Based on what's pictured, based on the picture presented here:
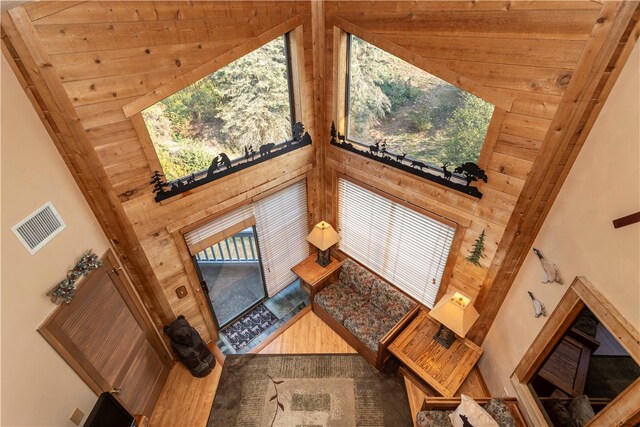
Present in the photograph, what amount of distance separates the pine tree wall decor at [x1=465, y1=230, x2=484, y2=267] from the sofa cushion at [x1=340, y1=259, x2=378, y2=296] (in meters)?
1.48

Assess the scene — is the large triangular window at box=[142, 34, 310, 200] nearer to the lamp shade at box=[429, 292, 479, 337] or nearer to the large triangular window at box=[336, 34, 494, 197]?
the large triangular window at box=[336, 34, 494, 197]

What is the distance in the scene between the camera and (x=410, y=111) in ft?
11.4

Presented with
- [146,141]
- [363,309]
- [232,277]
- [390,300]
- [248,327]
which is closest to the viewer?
[146,141]

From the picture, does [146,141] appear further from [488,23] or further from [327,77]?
[488,23]

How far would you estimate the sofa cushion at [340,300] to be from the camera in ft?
14.7

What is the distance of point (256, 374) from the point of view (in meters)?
4.15

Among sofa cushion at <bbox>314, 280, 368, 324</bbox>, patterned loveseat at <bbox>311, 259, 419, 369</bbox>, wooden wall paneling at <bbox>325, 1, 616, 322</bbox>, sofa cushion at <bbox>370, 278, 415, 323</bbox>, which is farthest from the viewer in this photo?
sofa cushion at <bbox>314, 280, 368, 324</bbox>

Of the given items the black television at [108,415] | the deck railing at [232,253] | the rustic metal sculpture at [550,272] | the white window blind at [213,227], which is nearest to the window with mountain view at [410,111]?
the rustic metal sculpture at [550,272]

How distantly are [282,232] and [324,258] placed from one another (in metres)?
0.83

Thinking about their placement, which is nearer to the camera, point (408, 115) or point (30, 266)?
point (30, 266)

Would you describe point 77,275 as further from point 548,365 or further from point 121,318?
point 548,365

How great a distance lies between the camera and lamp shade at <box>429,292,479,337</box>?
134 inches

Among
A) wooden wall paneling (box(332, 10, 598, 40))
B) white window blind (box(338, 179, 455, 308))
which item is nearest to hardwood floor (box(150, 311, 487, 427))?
white window blind (box(338, 179, 455, 308))

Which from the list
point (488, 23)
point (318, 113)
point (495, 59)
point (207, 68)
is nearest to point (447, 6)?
point (488, 23)
